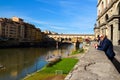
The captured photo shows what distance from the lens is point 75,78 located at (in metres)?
→ 4.50

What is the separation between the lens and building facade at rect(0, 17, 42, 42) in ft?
381

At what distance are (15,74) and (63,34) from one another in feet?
405

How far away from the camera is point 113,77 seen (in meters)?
4.78

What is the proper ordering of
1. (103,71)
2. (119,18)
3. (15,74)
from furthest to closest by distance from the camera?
(15,74) < (119,18) < (103,71)

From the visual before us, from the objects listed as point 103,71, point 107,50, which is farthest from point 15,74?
point 103,71

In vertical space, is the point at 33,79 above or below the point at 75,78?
below

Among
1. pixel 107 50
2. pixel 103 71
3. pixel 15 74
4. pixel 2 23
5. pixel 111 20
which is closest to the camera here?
pixel 103 71

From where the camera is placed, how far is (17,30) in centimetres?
13125

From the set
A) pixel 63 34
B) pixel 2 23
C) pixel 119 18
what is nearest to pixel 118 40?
pixel 119 18

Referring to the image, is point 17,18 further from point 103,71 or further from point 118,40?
point 103,71

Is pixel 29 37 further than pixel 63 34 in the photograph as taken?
No

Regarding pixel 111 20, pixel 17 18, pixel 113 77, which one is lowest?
pixel 113 77

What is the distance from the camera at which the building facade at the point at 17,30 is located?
116188mm

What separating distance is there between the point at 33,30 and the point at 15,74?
116668 millimetres
